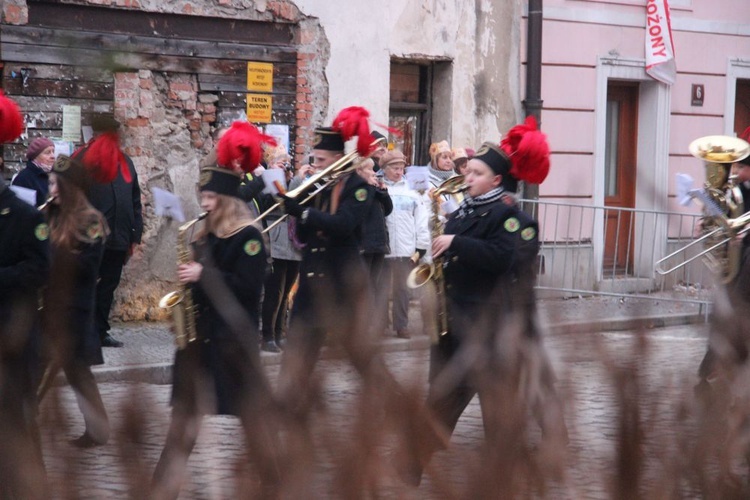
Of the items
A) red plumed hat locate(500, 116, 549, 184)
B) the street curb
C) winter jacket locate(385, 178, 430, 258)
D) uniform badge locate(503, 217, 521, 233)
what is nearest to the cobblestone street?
the street curb

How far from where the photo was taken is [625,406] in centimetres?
212

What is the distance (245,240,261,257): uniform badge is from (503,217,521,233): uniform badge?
1.22 meters

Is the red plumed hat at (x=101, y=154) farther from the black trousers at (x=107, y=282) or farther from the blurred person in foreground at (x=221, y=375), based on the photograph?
the black trousers at (x=107, y=282)

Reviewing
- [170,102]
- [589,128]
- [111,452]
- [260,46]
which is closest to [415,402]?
[111,452]

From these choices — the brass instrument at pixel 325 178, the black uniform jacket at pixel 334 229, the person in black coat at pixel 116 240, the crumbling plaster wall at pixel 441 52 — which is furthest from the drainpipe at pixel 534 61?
the black uniform jacket at pixel 334 229

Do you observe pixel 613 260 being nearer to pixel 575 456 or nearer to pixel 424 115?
pixel 424 115

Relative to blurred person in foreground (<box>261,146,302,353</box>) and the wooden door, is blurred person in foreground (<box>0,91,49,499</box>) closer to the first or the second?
blurred person in foreground (<box>261,146,302,353</box>)

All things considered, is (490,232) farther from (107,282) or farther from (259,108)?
(259,108)

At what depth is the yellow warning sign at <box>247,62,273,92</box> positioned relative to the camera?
12.9 meters

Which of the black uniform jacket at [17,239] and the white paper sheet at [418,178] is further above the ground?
the white paper sheet at [418,178]

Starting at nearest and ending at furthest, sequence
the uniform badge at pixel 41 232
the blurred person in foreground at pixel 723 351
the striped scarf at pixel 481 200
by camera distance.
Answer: the blurred person in foreground at pixel 723 351 → the uniform badge at pixel 41 232 → the striped scarf at pixel 481 200

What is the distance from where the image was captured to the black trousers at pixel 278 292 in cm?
1064

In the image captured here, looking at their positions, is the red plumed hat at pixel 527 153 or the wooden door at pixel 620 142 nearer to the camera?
the red plumed hat at pixel 527 153

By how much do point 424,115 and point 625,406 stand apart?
13.1 metres
